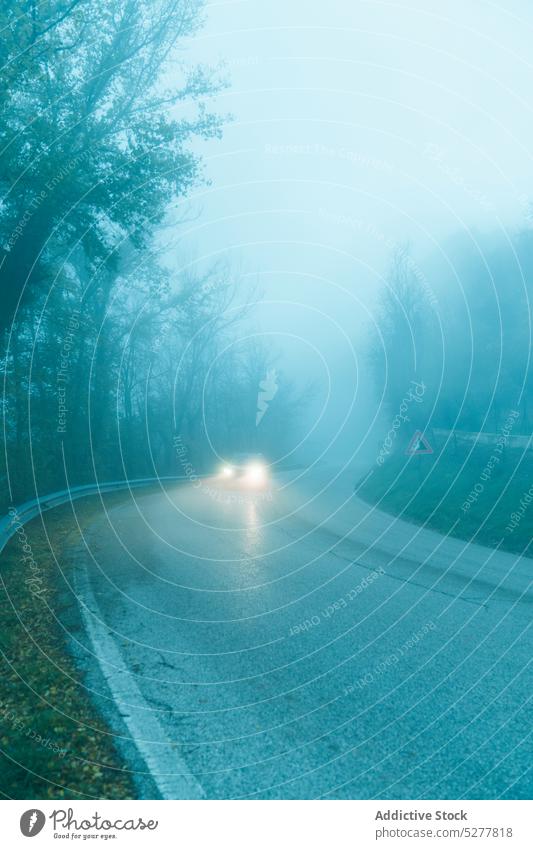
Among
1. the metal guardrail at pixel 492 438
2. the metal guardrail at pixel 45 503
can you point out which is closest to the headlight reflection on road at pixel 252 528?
the metal guardrail at pixel 45 503

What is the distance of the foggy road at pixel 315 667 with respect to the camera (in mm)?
3402

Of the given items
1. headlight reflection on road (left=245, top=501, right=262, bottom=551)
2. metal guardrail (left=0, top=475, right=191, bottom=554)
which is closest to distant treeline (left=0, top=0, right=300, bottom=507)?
metal guardrail (left=0, top=475, right=191, bottom=554)

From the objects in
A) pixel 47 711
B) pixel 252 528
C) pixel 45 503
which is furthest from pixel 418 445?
pixel 47 711

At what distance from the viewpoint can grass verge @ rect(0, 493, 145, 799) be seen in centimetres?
327

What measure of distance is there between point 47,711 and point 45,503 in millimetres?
13045

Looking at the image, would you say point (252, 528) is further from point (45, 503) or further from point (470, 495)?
point (470, 495)

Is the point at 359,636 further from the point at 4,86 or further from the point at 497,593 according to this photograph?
the point at 4,86

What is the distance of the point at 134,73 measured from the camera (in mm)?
14797

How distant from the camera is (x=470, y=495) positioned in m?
17.4

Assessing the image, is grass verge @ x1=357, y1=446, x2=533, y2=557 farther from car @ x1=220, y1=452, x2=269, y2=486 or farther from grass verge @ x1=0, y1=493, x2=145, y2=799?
car @ x1=220, y1=452, x2=269, y2=486

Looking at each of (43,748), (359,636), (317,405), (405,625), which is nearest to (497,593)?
(405,625)

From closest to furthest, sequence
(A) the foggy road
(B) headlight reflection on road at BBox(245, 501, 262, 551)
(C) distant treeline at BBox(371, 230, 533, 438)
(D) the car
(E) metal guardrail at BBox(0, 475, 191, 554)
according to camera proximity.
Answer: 1. (A) the foggy road
2. (E) metal guardrail at BBox(0, 475, 191, 554)
3. (B) headlight reflection on road at BBox(245, 501, 262, 551)
4. (C) distant treeline at BBox(371, 230, 533, 438)
5. (D) the car

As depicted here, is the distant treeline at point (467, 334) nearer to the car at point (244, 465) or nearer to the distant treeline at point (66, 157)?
the car at point (244, 465)

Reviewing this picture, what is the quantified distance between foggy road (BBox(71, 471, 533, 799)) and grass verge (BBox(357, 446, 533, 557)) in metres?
2.89
